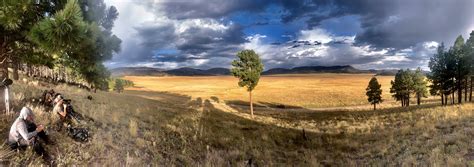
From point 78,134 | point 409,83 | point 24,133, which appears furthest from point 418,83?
point 24,133

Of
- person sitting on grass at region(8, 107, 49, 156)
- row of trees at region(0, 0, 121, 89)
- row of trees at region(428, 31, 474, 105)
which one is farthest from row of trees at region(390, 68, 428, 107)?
person sitting on grass at region(8, 107, 49, 156)

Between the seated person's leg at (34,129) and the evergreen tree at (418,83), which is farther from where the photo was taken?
the evergreen tree at (418,83)

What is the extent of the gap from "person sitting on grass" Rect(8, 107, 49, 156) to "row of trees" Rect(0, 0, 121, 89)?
199 centimetres

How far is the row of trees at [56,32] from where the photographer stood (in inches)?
328

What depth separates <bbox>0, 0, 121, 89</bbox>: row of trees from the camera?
27.3 feet

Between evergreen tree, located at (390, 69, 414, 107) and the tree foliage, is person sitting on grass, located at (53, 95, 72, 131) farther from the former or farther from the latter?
evergreen tree, located at (390, 69, 414, 107)

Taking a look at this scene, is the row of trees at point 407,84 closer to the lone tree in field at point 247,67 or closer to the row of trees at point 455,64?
the row of trees at point 455,64

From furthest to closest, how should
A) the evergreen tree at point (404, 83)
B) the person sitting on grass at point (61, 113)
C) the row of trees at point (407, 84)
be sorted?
the row of trees at point (407, 84) → the evergreen tree at point (404, 83) → the person sitting on grass at point (61, 113)

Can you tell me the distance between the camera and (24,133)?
7332mm

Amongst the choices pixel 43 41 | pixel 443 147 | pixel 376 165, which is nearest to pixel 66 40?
pixel 43 41

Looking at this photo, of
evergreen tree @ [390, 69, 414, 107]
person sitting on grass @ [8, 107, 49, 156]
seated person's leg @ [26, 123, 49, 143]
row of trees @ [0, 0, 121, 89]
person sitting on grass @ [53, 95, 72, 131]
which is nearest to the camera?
person sitting on grass @ [8, 107, 49, 156]

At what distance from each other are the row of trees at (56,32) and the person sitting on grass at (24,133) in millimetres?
1993

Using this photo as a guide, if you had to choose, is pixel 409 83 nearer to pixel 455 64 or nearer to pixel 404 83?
pixel 404 83

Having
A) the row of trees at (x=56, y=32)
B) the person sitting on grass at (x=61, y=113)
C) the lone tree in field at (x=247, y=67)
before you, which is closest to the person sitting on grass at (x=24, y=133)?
the row of trees at (x=56, y=32)
